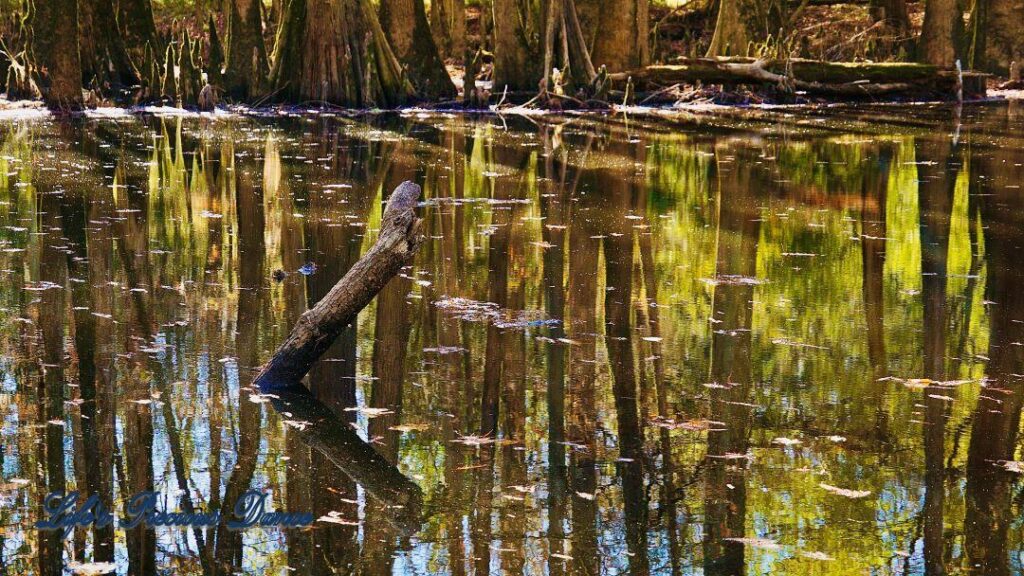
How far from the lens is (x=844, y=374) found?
23.3ft

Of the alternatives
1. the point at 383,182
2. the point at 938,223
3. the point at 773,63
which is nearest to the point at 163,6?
the point at 773,63

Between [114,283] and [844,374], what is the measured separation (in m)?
4.75

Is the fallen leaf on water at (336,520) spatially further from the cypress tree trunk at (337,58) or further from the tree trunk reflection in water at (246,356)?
the cypress tree trunk at (337,58)

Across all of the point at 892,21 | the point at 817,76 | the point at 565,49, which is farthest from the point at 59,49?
the point at 892,21

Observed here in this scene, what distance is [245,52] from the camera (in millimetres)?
27750

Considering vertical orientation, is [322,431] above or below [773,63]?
below

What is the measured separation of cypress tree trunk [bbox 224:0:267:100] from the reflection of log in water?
2170 cm

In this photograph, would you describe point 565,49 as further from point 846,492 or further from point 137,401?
point 846,492

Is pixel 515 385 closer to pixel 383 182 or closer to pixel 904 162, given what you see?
pixel 383 182

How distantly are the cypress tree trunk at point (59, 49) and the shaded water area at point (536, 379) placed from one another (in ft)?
34.7

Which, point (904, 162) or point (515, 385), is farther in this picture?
point (904, 162)

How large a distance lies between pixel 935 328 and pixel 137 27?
78.6ft

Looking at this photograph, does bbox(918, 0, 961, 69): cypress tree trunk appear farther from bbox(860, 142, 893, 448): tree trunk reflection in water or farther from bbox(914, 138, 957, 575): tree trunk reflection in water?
bbox(860, 142, 893, 448): tree trunk reflection in water

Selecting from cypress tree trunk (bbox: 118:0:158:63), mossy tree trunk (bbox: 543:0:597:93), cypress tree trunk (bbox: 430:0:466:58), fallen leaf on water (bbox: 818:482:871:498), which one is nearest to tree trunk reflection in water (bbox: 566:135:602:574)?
fallen leaf on water (bbox: 818:482:871:498)
